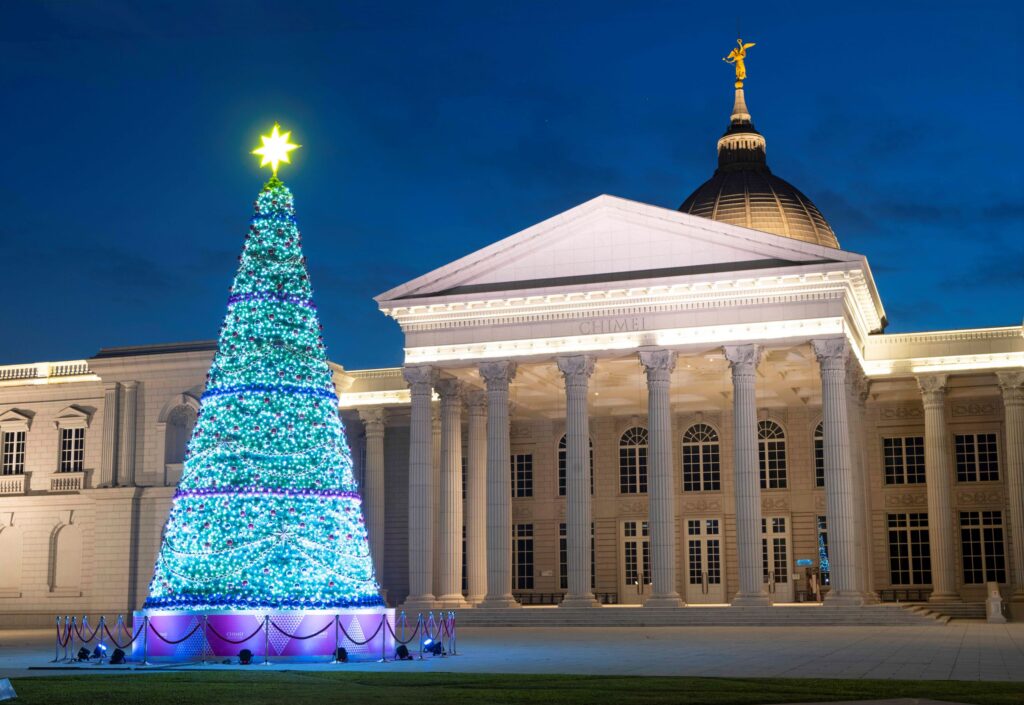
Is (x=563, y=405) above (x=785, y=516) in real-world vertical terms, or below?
above

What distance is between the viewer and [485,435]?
156 ft

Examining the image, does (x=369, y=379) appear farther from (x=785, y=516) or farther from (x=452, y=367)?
(x=785, y=516)

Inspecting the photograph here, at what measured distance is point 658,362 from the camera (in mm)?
41312

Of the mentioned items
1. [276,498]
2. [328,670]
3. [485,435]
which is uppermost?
[485,435]

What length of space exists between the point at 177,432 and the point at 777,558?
2442 cm

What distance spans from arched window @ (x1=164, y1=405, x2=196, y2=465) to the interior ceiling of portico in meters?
12.7

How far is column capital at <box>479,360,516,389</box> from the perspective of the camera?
4331 centimetres

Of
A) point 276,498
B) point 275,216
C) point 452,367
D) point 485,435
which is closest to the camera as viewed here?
point 276,498

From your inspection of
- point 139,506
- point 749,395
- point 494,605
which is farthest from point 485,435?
point 139,506

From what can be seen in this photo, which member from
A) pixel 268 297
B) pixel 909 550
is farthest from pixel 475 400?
pixel 268 297

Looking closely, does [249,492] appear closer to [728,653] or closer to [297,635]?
[297,635]

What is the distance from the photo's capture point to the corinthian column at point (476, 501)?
45.1 m

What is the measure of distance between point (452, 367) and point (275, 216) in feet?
58.7

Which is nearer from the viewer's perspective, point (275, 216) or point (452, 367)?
point (275, 216)
